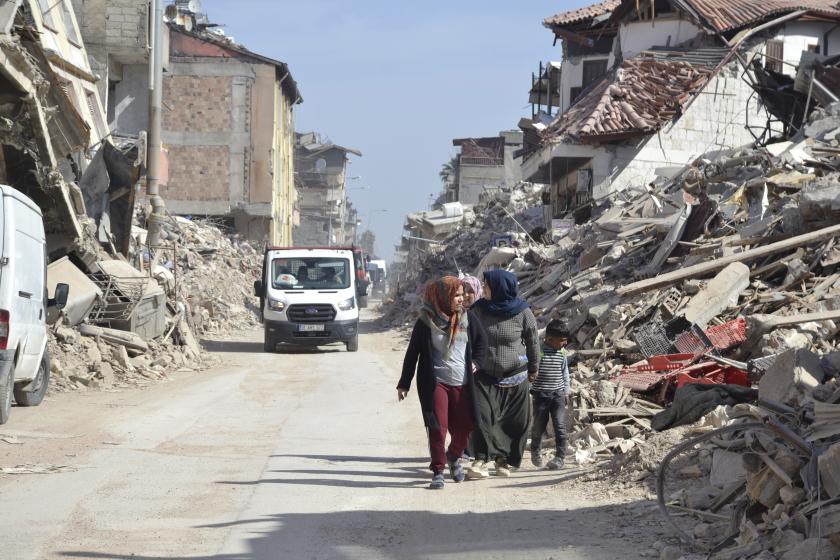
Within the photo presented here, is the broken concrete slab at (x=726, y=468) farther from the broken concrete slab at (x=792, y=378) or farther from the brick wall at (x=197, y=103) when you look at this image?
the brick wall at (x=197, y=103)

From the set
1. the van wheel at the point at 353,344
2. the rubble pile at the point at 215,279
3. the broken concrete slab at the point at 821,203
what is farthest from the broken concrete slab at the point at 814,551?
the rubble pile at the point at 215,279

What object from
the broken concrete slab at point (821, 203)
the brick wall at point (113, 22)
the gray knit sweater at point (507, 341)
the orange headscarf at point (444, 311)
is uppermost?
the brick wall at point (113, 22)

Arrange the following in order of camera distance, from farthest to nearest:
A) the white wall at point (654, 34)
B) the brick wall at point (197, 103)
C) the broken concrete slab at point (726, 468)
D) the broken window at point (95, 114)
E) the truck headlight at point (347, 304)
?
the brick wall at point (197, 103) → the white wall at point (654, 34) → the broken window at point (95, 114) → the truck headlight at point (347, 304) → the broken concrete slab at point (726, 468)

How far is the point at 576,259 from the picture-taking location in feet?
80.7

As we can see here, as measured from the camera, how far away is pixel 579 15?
144ft

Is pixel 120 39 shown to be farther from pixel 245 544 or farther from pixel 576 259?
pixel 245 544

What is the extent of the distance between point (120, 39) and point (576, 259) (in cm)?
1620

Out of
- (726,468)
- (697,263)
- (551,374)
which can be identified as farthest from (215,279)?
(726,468)

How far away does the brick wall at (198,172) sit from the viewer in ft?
176

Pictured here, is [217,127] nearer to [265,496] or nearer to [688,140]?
[688,140]

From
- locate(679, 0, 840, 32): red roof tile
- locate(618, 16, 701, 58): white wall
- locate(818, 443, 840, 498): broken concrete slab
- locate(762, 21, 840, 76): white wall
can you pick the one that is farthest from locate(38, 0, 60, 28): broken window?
locate(762, 21, 840, 76): white wall

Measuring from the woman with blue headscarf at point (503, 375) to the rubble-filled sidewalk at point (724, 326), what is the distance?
0.81m

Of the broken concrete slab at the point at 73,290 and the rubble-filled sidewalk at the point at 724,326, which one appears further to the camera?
the broken concrete slab at the point at 73,290

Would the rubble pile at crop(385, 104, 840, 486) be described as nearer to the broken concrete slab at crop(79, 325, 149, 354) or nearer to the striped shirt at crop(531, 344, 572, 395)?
the striped shirt at crop(531, 344, 572, 395)
